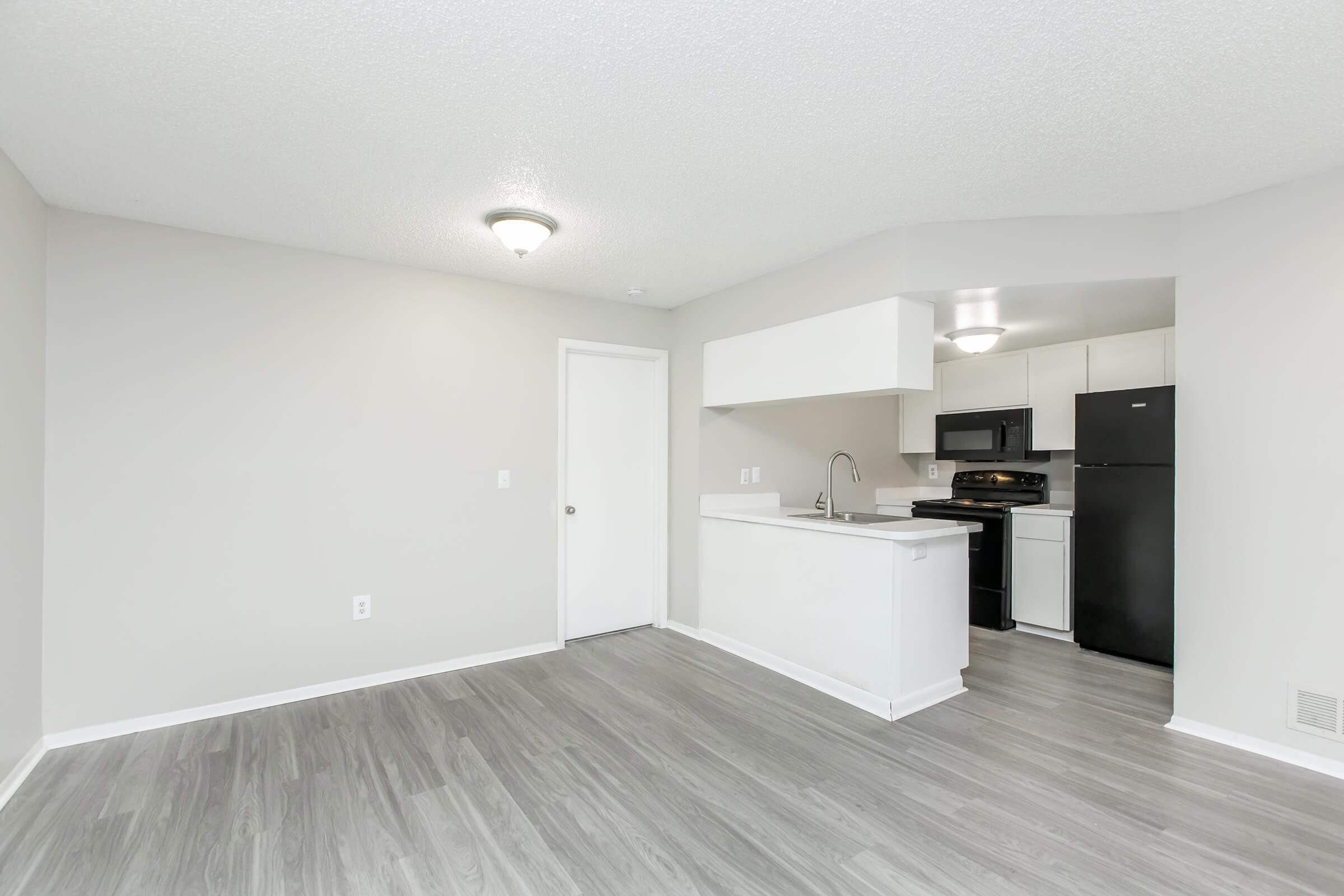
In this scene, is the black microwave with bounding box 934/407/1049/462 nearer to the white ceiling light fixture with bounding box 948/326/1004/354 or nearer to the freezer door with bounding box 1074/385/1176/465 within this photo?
the freezer door with bounding box 1074/385/1176/465

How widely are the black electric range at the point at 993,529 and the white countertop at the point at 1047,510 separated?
0.27ft

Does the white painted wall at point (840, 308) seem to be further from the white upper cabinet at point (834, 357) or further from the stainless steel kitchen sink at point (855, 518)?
the stainless steel kitchen sink at point (855, 518)

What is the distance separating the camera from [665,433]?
457 cm

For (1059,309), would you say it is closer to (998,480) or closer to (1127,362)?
(1127,362)

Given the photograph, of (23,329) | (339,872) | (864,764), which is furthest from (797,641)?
(23,329)

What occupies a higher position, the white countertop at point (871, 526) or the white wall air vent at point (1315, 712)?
the white countertop at point (871, 526)

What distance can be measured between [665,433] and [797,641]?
1.75 m

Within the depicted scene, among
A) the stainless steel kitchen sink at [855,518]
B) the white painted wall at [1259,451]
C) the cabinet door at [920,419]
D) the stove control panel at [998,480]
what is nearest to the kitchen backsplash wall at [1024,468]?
the stove control panel at [998,480]

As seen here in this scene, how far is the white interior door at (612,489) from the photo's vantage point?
423 cm

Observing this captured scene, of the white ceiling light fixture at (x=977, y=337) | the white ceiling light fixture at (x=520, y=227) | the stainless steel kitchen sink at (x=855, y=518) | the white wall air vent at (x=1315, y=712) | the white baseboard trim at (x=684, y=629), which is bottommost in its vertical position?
the white baseboard trim at (x=684, y=629)

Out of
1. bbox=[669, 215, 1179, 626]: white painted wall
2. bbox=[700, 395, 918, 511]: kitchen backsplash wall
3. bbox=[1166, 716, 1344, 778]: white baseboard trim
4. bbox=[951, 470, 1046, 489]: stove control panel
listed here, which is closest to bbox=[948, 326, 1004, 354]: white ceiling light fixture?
bbox=[700, 395, 918, 511]: kitchen backsplash wall

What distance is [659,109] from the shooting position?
1.99 metres

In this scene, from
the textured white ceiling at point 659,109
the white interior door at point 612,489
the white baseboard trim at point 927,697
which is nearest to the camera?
the textured white ceiling at point 659,109

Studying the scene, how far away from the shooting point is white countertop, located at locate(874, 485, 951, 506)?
5.48 m
